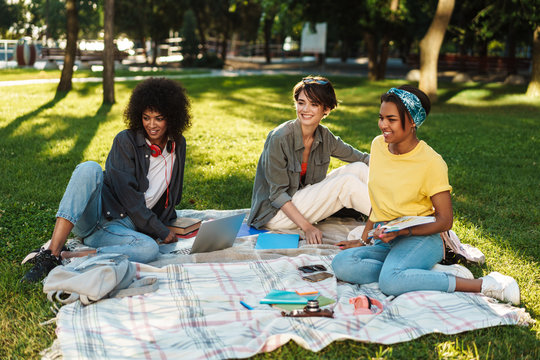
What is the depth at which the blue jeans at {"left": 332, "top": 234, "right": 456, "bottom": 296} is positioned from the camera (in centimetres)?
357

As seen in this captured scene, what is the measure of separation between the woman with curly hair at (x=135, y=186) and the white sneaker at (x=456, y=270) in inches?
77.3

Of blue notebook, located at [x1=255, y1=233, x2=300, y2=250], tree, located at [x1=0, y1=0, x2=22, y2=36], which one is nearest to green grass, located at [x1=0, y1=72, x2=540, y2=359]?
blue notebook, located at [x1=255, y1=233, x2=300, y2=250]

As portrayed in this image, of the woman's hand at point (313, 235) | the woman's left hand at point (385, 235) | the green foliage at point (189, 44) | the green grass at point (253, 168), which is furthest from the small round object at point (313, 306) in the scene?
the green foliage at point (189, 44)

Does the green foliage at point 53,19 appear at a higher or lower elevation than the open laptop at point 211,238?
higher

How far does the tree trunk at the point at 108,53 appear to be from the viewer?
1255 cm

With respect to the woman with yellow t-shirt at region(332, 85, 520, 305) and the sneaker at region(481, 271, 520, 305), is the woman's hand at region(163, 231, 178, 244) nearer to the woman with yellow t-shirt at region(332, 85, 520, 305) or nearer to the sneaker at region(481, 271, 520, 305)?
the woman with yellow t-shirt at region(332, 85, 520, 305)

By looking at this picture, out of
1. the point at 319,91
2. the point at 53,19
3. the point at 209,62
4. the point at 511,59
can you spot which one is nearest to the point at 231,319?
the point at 319,91

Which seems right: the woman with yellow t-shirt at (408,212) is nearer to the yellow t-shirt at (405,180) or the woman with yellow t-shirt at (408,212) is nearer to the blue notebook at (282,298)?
the yellow t-shirt at (405,180)

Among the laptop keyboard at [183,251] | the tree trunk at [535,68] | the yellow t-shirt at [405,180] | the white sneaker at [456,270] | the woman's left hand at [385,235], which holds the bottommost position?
the laptop keyboard at [183,251]

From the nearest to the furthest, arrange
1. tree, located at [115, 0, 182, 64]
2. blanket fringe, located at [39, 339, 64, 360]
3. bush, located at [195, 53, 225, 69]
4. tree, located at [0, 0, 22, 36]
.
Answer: blanket fringe, located at [39, 339, 64, 360] < bush, located at [195, 53, 225, 69] < tree, located at [115, 0, 182, 64] < tree, located at [0, 0, 22, 36]

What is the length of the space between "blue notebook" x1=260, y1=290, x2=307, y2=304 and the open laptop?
2.72 ft

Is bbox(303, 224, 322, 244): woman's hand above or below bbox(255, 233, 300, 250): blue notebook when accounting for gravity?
above

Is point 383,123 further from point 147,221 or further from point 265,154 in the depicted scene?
point 147,221

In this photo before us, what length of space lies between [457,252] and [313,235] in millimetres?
1124
